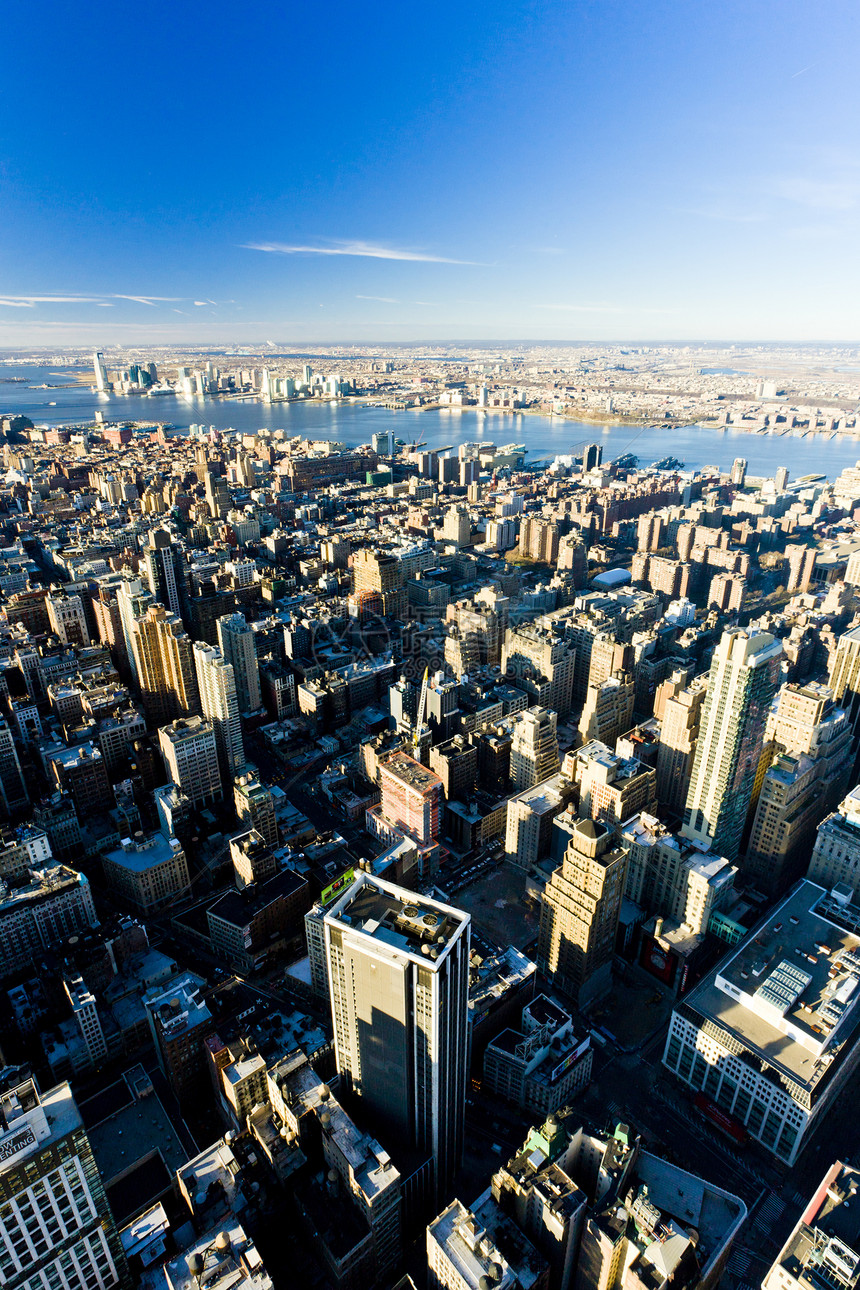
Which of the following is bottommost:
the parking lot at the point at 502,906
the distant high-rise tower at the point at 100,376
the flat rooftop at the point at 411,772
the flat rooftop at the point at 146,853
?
the parking lot at the point at 502,906

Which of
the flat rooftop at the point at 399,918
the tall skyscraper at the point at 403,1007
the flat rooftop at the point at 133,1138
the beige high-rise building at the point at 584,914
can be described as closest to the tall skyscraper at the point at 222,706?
the flat rooftop at the point at 133,1138

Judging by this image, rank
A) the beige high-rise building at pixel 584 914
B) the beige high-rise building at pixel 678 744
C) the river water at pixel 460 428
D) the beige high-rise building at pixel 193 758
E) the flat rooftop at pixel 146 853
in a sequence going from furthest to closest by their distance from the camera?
the river water at pixel 460 428
the beige high-rise building at pixel 678 744
the beige high-rise building at pixel 193 758
the flat rooftop at pixel 146 853
the beige high-rise building at pixel 584 914

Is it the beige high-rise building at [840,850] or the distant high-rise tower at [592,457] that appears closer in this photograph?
the beige high-rise building at [840,850]

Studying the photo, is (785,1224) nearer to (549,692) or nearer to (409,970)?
(409,970)

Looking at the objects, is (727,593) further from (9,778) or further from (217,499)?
(217,499)

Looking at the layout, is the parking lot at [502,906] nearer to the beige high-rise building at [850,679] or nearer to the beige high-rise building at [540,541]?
the beige high-rise building at [850,679]

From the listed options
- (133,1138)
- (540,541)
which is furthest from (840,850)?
A: (540,541)

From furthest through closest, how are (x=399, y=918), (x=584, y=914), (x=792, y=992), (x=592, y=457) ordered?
(x=592, y=457)
(x=584, y=914)
(x=792, y=992)
(x=399, y=918)
